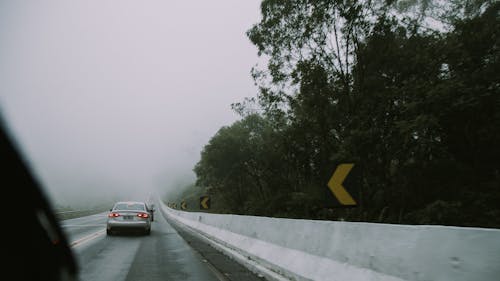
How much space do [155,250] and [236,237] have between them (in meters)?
2.64

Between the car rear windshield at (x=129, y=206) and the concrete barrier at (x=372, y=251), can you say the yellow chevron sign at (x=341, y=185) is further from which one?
the car rear windshield at (x=129, y=206)

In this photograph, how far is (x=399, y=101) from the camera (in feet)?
80.2

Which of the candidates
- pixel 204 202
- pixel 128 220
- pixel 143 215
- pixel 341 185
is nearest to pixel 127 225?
pixel 128 220

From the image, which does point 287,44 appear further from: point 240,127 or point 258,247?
point 240,127

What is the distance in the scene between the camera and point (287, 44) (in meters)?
27.0

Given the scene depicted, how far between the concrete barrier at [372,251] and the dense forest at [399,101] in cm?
1343

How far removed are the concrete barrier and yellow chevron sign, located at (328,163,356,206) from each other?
67 cm

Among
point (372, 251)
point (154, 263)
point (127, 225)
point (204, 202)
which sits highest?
point (204, 202)

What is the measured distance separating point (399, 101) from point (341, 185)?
1865 centimetres

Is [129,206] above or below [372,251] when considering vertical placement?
above

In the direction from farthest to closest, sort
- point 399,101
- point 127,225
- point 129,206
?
point 399,101, point 129,206, point 127,225

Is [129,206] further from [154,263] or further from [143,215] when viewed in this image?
[154,263]

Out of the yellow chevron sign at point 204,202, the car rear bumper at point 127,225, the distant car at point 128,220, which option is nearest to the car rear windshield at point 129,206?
the distant car at point 128,220


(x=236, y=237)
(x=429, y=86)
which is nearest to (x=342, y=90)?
(x=429, y=86)
